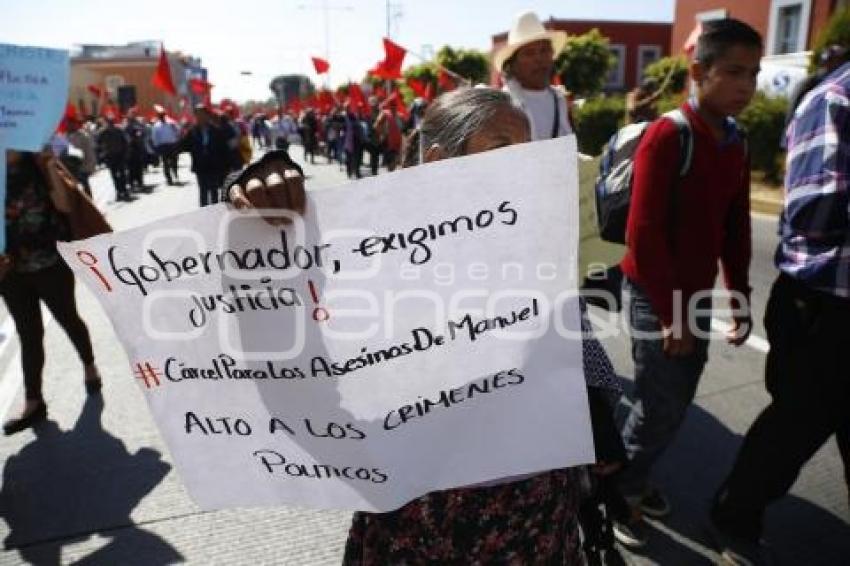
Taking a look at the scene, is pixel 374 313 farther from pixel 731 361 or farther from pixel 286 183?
pixel 731 361

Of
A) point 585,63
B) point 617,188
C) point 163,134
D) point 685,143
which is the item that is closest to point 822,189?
point 685,143

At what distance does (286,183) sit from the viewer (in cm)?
110

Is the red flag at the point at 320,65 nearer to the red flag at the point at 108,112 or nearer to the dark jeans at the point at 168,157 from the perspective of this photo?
the dark jeans at the point at 168,157

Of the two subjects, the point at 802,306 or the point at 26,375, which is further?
the point at 26,375

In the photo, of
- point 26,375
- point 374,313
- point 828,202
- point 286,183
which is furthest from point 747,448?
point 26,375

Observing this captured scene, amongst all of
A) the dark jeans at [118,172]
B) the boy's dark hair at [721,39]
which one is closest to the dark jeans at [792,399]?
the boy's dark hair at [721,39]

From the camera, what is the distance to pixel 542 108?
3.48 metres

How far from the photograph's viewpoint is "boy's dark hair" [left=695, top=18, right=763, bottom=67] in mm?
2027

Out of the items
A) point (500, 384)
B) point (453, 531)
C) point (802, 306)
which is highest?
point (500, 384)

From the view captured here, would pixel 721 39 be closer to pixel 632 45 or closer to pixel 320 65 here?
pixel 320 65

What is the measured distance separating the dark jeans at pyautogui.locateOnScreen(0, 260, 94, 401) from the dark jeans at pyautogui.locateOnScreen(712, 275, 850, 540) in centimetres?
346

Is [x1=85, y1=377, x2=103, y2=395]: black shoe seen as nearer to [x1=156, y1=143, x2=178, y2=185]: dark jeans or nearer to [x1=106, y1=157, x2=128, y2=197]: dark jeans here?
[x1=106, y1=157, x2=128, y2=197]: dark jeans

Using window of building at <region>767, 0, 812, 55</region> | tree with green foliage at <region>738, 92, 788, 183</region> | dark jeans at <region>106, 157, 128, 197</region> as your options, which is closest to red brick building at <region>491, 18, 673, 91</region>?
window of building at <region>767, 0, 812, 55</region>

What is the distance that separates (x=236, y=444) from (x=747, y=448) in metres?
1.75
